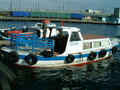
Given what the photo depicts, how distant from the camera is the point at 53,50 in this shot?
17.2 metres

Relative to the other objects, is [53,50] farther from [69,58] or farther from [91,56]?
[91,56]

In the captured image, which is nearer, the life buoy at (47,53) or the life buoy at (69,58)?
the life buoy at (47,53)

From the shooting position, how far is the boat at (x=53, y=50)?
1658 cm

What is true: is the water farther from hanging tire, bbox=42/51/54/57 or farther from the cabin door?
the cabin door

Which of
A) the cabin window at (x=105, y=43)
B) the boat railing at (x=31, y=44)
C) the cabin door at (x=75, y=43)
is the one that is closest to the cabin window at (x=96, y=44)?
the cabin window at (x=105, y=43)

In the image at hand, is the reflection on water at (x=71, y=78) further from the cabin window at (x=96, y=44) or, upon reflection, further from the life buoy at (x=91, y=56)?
the cabin window at (x=96, y=44)

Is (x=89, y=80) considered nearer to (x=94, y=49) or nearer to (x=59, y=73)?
(x=59, y=73)

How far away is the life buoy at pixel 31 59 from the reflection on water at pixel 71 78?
0.74 metres

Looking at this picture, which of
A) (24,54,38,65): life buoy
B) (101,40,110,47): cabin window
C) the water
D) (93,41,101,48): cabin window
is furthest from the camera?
(101,40,110,47): cabin window

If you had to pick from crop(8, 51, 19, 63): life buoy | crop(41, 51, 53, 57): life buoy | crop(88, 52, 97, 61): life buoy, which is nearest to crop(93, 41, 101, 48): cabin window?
crop(88, 52, 97, 61): life buoy

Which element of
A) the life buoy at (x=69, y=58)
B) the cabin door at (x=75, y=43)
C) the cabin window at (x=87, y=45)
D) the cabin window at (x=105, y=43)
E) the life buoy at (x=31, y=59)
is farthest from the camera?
the cabin window at (x=105, y=43)

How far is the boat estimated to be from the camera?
653 inches

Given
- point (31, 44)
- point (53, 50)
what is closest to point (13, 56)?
point (31, 44)

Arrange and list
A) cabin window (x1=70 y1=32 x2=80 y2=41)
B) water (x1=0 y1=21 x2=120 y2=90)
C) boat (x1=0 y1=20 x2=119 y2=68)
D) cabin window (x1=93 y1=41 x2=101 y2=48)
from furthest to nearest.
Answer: cabin window (x1=93 y1=41 x2=101 y2=48)
cabin window (x1=70 y1=32 x2=80 y2=41)
boat (x1=0 y1=20 x2=119 y2=68)
water (x1=0 y1=21 x2=120 y2=90)
